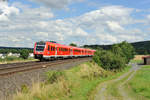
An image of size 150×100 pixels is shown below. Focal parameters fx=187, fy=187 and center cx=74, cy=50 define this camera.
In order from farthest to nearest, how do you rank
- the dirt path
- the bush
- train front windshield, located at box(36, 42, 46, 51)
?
1. the bush
2. train front windshield, located at box(36, 42, 46, 51)
3. the dirt path

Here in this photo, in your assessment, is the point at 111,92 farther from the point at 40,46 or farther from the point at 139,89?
the point at 40,46

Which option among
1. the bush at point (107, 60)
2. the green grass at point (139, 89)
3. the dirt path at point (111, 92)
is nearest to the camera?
the dirt path at point (111, 92)

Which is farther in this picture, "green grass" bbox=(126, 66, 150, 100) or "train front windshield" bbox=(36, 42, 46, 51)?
"train front windshield" bbox=(36, 42, 46, 51)

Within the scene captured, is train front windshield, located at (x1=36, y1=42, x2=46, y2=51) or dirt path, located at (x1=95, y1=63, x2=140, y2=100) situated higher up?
train front windshield, located at (x1=36, y1=42, x2=46, y2=51)

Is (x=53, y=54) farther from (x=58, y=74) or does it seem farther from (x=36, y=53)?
(x=58, y=74)

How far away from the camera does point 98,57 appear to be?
4150 cm

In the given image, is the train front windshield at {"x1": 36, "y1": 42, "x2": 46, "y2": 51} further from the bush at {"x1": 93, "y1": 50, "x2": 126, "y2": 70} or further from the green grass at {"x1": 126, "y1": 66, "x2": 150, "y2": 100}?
the bush at {"x1": 93, "y1": 50, "x2": 126, "y2": 70}

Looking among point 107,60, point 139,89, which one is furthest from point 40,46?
point 107,60

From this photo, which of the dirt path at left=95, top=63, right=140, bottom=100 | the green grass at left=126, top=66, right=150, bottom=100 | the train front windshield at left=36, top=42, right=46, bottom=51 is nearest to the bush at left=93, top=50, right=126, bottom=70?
the green grass at left=126, top=66, right=150, bottom=100

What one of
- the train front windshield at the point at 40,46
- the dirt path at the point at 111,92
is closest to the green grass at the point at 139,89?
the dirt path at the point at 111,92

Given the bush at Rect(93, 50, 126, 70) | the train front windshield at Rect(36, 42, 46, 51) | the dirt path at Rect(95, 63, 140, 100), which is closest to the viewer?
the dirt path at Rect(95, 63, 140, 100)

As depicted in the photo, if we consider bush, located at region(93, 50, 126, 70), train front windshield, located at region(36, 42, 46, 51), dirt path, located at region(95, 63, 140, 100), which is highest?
train front windshield, located at region(36, 42, 46, 51)

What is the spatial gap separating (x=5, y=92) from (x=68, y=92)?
4.35m

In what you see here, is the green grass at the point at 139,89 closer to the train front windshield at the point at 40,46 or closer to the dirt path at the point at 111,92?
the dirt path at the point at 111,92
